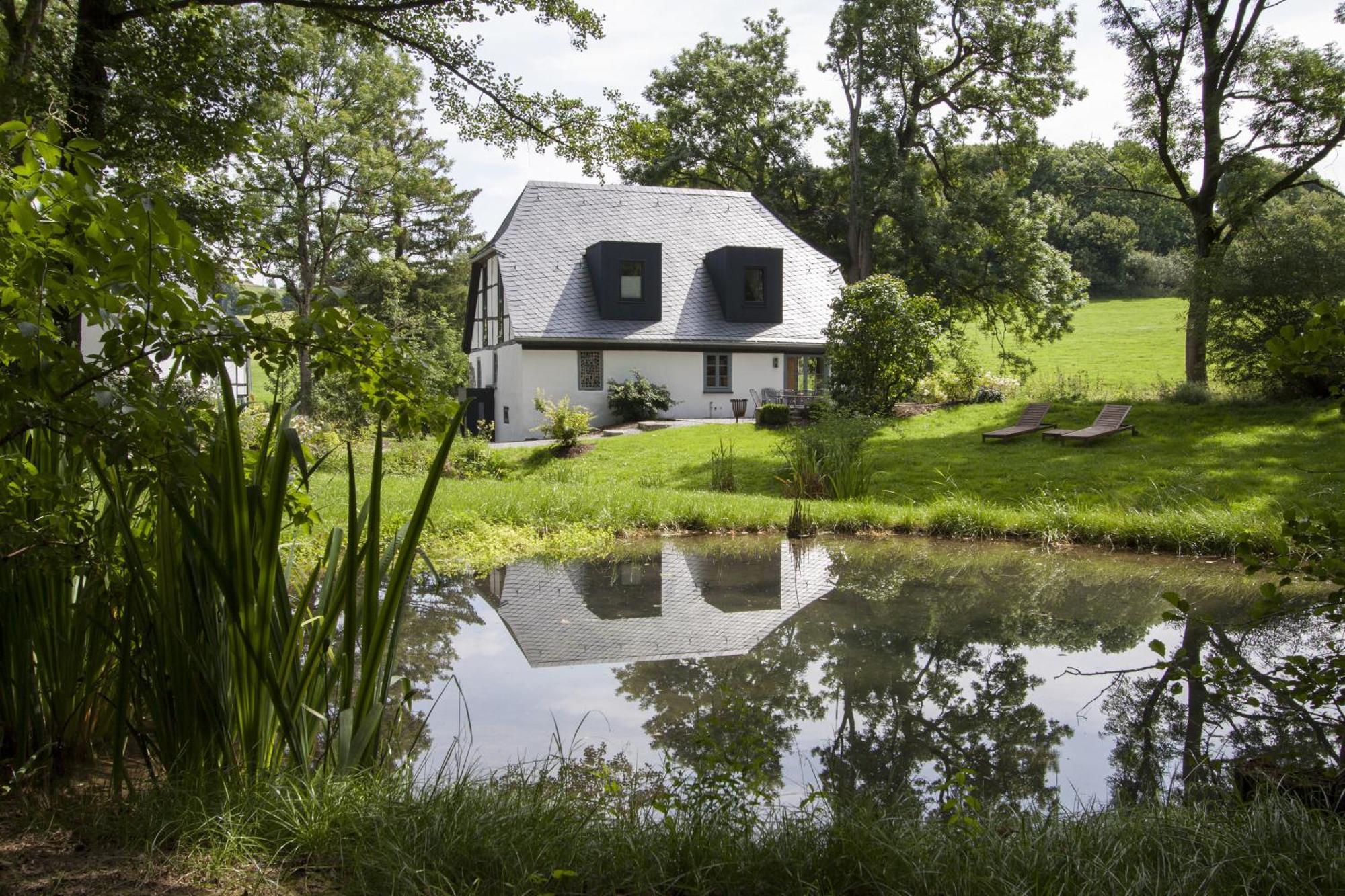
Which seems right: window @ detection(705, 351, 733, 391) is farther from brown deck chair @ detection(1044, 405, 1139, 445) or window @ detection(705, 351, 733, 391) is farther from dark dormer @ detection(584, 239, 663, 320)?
brown deck chair @ detection(1044, 405, 1139, 445)

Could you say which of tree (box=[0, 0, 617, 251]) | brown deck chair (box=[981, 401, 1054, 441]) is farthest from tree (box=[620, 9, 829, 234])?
tree (box=[0, 0, 617, 251])

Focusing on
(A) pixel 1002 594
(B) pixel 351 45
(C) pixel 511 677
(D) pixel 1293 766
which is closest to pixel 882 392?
(A) pixel 1002 594

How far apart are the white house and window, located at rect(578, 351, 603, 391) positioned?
25mm

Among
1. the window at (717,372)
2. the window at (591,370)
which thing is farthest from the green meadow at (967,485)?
the window at (717,372)

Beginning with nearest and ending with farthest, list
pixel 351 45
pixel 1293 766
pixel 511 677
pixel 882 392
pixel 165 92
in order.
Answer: pixel 1293 766 < pixel 511 677 < pixel 165 92 < pixel 882 392 < pixel 351 45

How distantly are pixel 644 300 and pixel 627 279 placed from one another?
28.1 inches

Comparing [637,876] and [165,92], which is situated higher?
[165,92]

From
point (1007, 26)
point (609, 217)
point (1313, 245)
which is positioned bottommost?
point (1313, 245)

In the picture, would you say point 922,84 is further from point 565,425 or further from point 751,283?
point 565,425

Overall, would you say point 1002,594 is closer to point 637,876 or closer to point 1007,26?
point 637,876

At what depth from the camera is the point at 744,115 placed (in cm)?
3189

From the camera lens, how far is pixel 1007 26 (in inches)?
1000

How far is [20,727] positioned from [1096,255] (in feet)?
170

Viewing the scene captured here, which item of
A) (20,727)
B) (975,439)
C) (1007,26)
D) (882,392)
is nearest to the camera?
(20,727)
